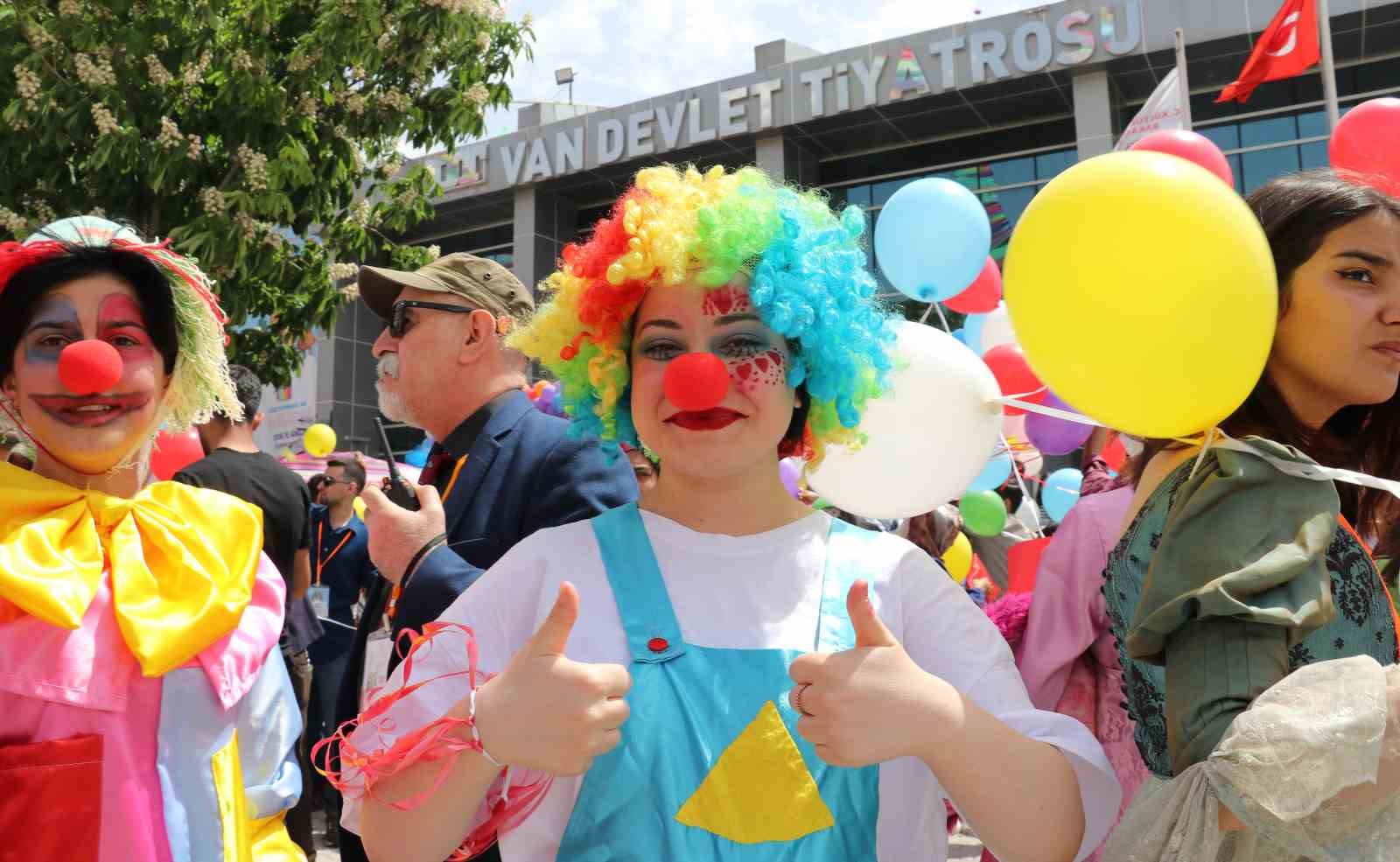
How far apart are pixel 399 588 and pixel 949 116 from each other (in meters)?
15.9

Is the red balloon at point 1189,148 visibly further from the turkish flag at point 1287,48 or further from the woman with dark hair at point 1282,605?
the turkish flag at point 1287,48

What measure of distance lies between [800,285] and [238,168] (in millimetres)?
4857

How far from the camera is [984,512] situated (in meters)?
6.28

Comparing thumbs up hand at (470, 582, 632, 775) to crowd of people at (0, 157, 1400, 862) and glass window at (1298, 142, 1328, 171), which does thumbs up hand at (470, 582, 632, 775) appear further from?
glass window at (1298, 142, 1328, 171)

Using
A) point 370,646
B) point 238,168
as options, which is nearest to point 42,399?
point 370,646

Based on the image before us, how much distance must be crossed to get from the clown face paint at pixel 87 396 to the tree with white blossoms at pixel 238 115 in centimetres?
356

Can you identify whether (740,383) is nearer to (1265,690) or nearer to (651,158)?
(1265,690)

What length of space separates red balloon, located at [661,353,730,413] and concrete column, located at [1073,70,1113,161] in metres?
14.8

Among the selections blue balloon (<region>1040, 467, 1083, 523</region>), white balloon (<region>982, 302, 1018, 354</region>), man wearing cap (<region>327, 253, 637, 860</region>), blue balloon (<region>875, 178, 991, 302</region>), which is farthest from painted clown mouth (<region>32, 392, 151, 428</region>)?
blue balloon (<region>1040, 467, 1083, 523</region>)

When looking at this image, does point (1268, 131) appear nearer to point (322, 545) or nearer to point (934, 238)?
point (934, 238)

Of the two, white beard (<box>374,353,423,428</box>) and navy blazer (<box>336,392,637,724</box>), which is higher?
white beard (<box>374,353,423,428</box>)

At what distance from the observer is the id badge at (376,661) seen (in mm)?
2420

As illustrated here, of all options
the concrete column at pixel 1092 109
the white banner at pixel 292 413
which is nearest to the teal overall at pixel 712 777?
the concrete column at pixel 1092 109

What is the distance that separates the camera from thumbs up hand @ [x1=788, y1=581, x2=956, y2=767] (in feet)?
4.10
